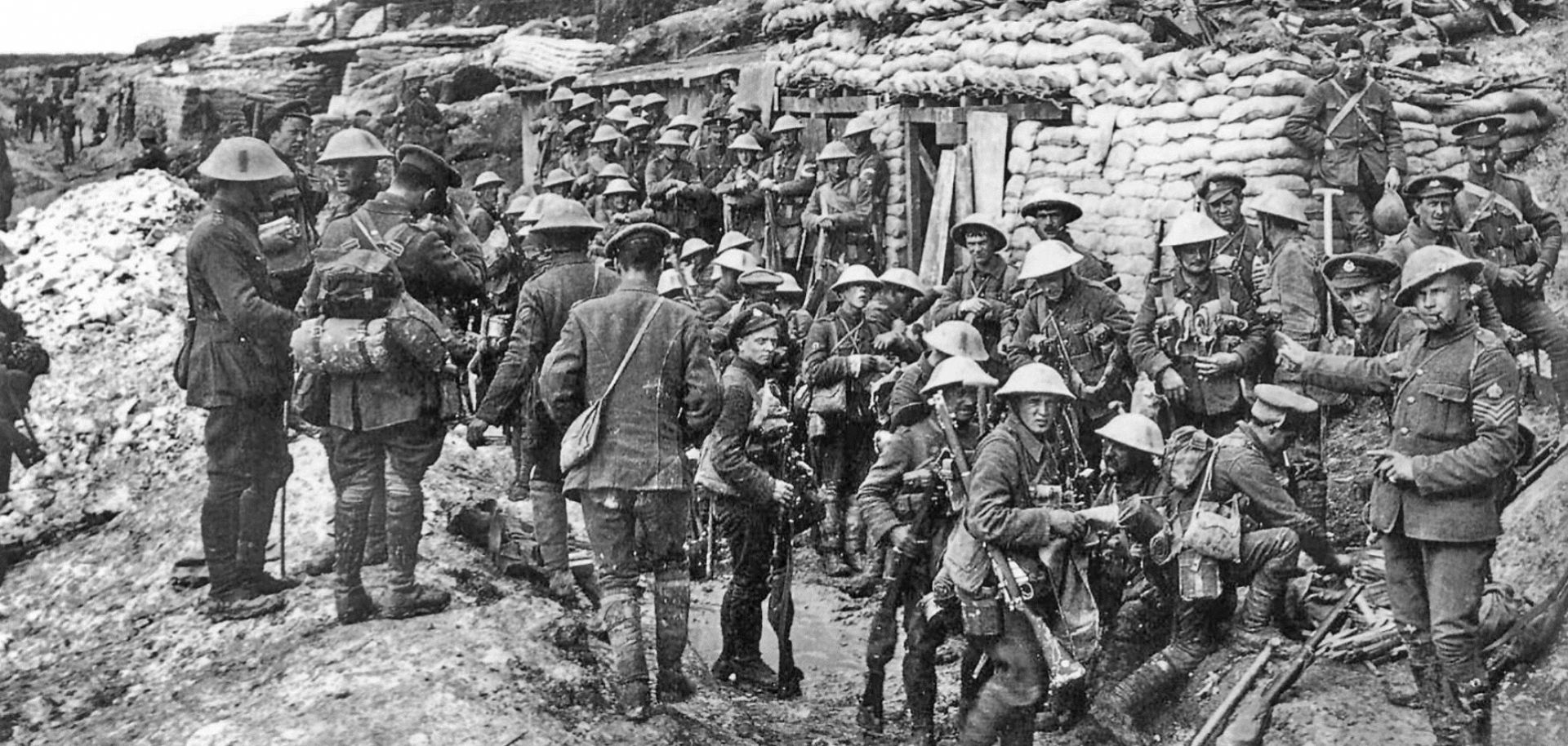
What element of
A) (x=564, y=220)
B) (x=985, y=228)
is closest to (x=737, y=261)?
(x=985, y=228)

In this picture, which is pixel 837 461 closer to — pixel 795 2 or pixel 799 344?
pixel 799 344

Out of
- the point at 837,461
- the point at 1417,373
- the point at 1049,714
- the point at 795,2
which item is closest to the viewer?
the point at 1417,373

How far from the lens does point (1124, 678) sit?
5906 mm

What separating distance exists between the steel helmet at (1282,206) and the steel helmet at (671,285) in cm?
358

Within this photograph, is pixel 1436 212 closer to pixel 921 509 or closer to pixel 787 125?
pixel 921 509

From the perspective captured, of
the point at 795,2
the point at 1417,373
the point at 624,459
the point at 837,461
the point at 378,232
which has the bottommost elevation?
the point at 837,461

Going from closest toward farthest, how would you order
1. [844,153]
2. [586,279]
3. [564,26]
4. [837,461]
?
1. [586,279]
2. [837,461]
3. [844,153]
4. [564,26]

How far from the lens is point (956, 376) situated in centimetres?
538

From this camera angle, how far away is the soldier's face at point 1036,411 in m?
4.91

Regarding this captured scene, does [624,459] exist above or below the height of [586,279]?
below

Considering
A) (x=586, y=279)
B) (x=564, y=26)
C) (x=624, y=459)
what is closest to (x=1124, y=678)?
(x=624, y=459)

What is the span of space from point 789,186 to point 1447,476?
7.39 metres

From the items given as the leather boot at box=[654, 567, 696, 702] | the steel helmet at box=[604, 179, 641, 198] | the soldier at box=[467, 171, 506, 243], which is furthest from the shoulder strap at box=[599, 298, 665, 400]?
the steel helmet at box=[604, 179, 641, 198]

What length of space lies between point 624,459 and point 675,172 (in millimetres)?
7911
